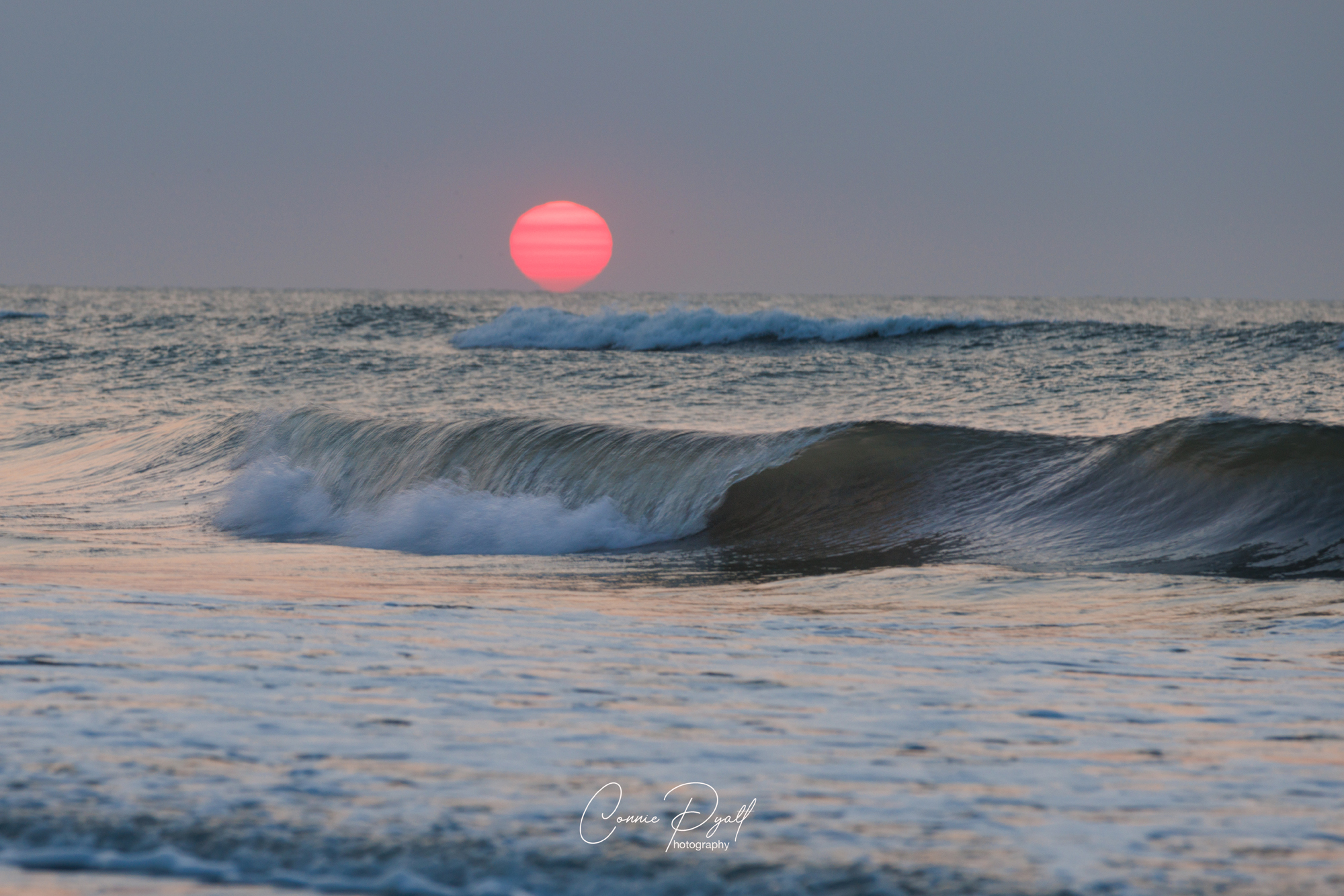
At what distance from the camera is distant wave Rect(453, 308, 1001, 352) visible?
94.2 feet

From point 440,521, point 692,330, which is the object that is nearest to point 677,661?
point 440,521

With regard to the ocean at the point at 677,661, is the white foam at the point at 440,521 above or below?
below

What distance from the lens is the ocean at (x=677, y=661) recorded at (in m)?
2.34

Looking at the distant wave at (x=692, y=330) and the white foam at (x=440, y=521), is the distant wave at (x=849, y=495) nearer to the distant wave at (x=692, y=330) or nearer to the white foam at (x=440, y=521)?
the white foam at (x=440, y=521)

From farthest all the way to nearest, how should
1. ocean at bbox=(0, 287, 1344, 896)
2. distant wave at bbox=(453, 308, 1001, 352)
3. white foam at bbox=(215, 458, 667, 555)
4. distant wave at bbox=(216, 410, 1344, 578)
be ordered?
1. distant wave at bbox=(453, 308, 1001, 352)
2. white foam at bbox=(215, 458, 667, 555)
3. distant wave at bbox=(216, 410, 1344, 578)
4. ocean at bbox=(0, 287, 1344, 896)

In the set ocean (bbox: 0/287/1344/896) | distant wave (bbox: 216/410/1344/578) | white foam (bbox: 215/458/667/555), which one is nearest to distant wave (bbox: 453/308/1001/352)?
ocean (bbox: 0/287/1344/896)

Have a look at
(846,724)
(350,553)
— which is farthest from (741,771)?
(350,553)

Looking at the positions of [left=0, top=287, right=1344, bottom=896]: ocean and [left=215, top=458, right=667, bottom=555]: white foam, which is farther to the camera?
[left=215, top=458, right=667, bottom=555]: white foam

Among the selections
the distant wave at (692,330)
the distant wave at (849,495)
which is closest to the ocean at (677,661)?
the distant wave at (849,495)

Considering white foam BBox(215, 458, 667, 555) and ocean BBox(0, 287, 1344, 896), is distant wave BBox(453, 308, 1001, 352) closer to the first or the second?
ocean BBox(0, 287, 1344, 896)

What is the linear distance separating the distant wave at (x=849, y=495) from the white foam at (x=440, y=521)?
0.9 inches

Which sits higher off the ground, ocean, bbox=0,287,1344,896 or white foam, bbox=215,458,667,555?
ocean, bbox=0,287,1344,896

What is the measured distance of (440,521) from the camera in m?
8.73

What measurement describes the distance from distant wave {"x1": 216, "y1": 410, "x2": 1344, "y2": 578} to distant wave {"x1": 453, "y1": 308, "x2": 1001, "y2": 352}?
18.1 m
